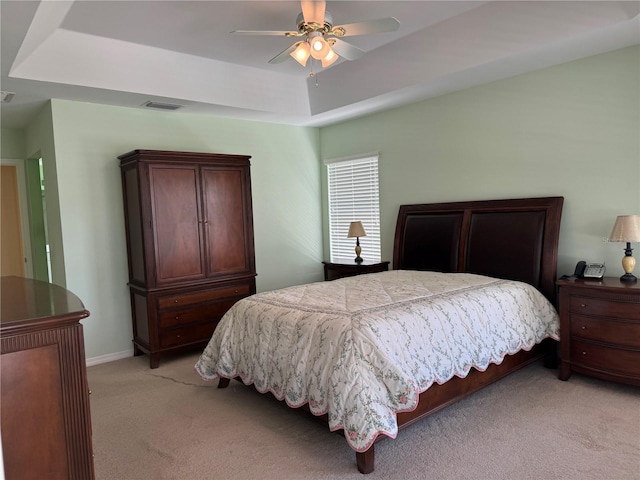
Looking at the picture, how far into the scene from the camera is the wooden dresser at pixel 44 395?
140 centimetres

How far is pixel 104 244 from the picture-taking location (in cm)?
440

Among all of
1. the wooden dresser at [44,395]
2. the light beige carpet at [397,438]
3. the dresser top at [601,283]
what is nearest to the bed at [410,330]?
the light beige carpet at [397,438]

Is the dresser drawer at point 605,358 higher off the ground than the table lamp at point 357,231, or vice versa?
the table lamp at point 357,231

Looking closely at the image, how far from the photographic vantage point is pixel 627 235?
3.15 meters

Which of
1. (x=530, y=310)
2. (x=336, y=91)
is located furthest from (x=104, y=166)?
(x=530, y=310)

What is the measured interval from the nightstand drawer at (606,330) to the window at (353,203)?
2543 mm

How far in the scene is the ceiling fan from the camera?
2.68 m

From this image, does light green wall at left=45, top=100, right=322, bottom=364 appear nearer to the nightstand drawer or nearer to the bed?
the bed

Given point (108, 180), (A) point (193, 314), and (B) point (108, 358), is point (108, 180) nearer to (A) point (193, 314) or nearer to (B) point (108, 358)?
(A) point (193, 314)

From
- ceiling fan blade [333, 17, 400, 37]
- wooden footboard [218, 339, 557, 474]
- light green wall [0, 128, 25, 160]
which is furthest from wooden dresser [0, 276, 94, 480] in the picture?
light green wall [0, 128, 25, 160]

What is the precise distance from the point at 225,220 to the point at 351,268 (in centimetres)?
156

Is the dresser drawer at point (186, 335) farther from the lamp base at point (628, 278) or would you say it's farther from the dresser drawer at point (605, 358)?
the lamp base at point (628, 278)

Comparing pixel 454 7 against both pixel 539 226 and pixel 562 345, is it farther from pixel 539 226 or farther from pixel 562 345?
pixel 562 345

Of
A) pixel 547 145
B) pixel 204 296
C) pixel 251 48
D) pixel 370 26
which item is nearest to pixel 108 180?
pixel 204 296
